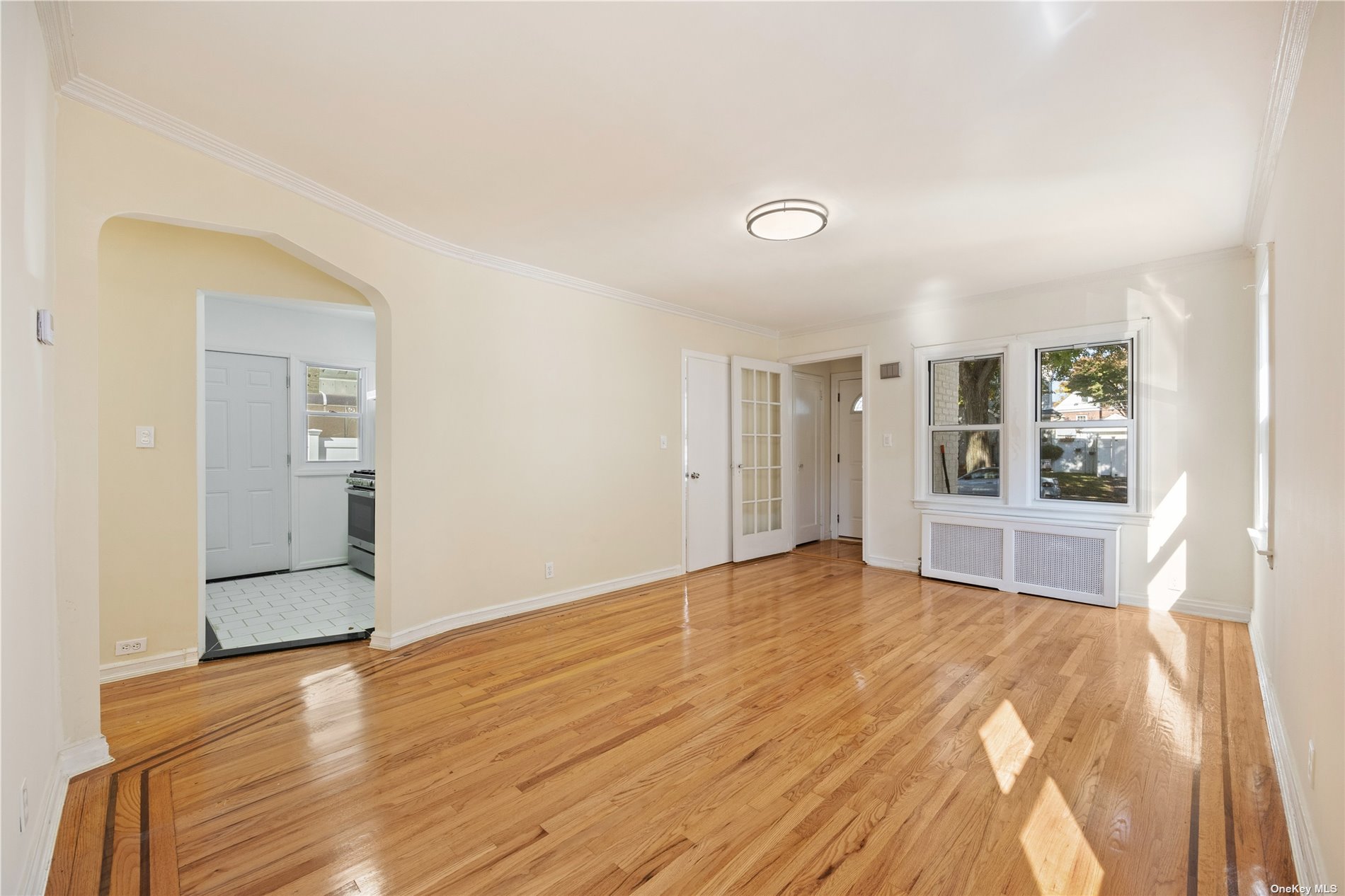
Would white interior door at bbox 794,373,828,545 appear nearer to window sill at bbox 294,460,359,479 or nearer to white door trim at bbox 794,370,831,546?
white door trim at bbox 794,370,831,546

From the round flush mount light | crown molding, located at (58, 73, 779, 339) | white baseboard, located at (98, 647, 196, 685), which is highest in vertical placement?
crown molding, located at (58, 73, 779, 339)

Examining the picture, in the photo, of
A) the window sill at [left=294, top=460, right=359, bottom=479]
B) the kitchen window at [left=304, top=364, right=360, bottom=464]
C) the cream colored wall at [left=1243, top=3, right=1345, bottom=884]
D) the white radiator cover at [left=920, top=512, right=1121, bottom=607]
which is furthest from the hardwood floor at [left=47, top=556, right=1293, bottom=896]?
→ the kitchen window at [left=304, top=364, right=360, bottom=464]

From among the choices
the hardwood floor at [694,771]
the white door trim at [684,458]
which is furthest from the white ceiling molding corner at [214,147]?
the hardwood floor at [694,771]

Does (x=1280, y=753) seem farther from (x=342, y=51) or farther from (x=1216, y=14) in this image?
(x=342, y=51)

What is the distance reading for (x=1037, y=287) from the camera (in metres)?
4.83

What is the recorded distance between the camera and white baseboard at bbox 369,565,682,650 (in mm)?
3572

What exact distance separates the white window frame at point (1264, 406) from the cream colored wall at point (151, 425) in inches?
219

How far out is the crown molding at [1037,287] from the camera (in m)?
4.04

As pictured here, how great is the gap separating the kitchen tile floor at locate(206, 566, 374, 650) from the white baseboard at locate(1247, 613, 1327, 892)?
445 centimetres

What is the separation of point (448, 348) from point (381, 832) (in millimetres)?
2840

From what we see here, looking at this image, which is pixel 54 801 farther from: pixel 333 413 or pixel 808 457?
pixel 808 457

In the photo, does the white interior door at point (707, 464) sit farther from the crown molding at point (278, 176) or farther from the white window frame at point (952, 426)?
the white window frame at point (952, 426)

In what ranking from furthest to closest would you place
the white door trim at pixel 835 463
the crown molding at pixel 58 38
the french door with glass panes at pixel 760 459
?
1. the white door trim at pixel 835 463
2. the french door with glass panes at pixel 760 459
3. the crown molding at pixel 58 38

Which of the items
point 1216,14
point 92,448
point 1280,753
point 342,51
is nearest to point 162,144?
point 342,51
